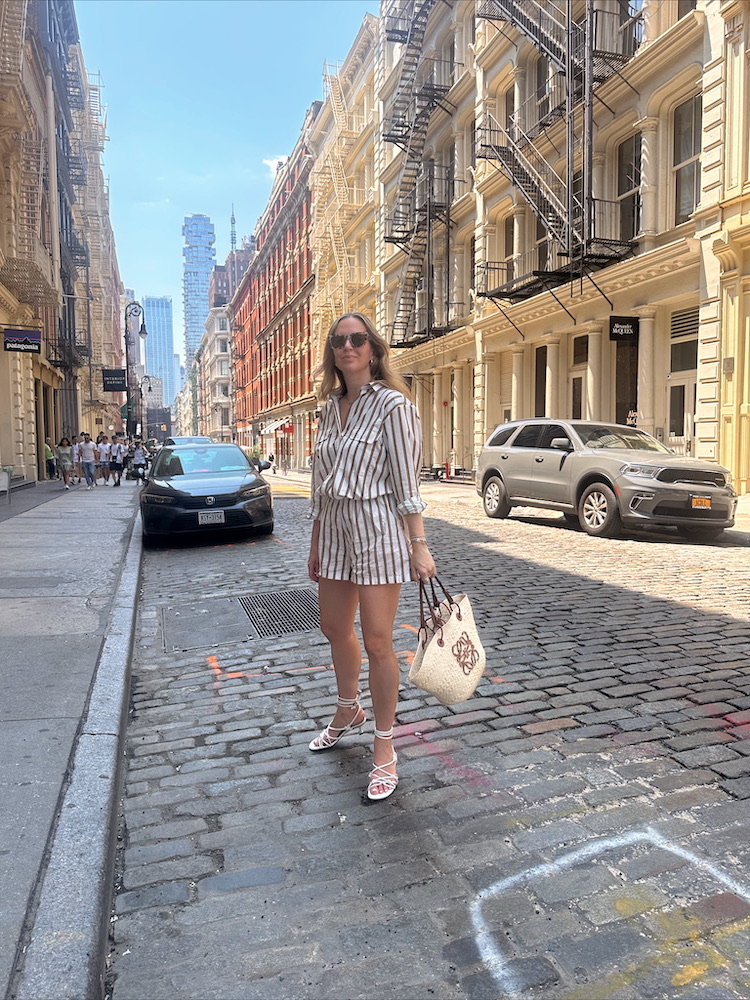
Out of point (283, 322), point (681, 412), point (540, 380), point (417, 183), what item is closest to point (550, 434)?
point (681, 412)

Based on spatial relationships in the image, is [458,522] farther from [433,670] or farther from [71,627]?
[433,670]

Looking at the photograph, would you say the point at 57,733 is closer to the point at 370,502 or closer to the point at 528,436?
the point at 370,502

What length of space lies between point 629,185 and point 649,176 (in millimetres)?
1513

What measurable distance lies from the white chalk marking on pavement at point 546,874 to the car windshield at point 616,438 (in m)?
9.53

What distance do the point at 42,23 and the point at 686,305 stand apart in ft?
82.6

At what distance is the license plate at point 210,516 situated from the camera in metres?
10.3

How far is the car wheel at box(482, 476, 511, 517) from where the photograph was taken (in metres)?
13.7

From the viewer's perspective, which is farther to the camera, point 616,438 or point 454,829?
point 616,438

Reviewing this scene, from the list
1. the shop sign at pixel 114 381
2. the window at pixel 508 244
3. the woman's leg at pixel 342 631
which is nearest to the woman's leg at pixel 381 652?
the woman's leg at pixel 342 631

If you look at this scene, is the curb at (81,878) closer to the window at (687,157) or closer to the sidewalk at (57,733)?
the sidewalk at (57,733)

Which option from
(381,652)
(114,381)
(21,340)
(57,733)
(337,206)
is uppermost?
(337,206)

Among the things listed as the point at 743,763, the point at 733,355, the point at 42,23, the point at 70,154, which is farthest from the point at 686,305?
the point at 70,154

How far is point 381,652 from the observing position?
119 inches

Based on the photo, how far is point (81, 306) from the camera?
4538cm
